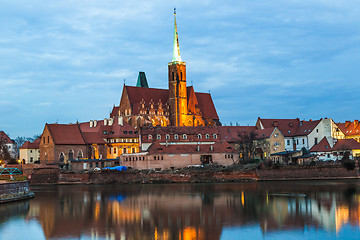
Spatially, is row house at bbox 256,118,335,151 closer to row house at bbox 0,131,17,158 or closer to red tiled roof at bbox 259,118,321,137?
red tiled roof at bbox 259,118,321,137

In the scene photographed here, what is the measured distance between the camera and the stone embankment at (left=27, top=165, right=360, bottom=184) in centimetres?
7100

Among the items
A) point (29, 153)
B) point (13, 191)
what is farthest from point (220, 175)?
point (29, 153)

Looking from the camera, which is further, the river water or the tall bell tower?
the tall bell tower

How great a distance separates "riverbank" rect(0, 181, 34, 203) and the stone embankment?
25799mm

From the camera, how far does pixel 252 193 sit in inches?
1992

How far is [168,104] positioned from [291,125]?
29.0 m

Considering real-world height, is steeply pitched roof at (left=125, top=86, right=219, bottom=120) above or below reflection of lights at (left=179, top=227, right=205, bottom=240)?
above

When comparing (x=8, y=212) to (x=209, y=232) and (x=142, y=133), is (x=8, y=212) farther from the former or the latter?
(x=142, y=133)

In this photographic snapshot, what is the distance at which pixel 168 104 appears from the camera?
116 meters

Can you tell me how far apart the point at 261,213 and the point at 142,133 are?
5546 cm

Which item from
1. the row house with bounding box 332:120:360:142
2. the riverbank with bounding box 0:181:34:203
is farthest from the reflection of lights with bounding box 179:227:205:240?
the row house with bounding box 332:120:360:142

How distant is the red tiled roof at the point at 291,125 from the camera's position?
9669cm

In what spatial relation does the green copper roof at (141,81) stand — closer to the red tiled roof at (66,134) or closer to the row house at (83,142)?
the row house at (83,142)

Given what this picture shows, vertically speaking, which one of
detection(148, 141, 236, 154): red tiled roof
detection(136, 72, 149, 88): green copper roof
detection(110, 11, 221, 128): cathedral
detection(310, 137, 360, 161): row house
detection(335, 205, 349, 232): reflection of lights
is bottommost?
detection(335, 205, 349, 232): reflection of lights
